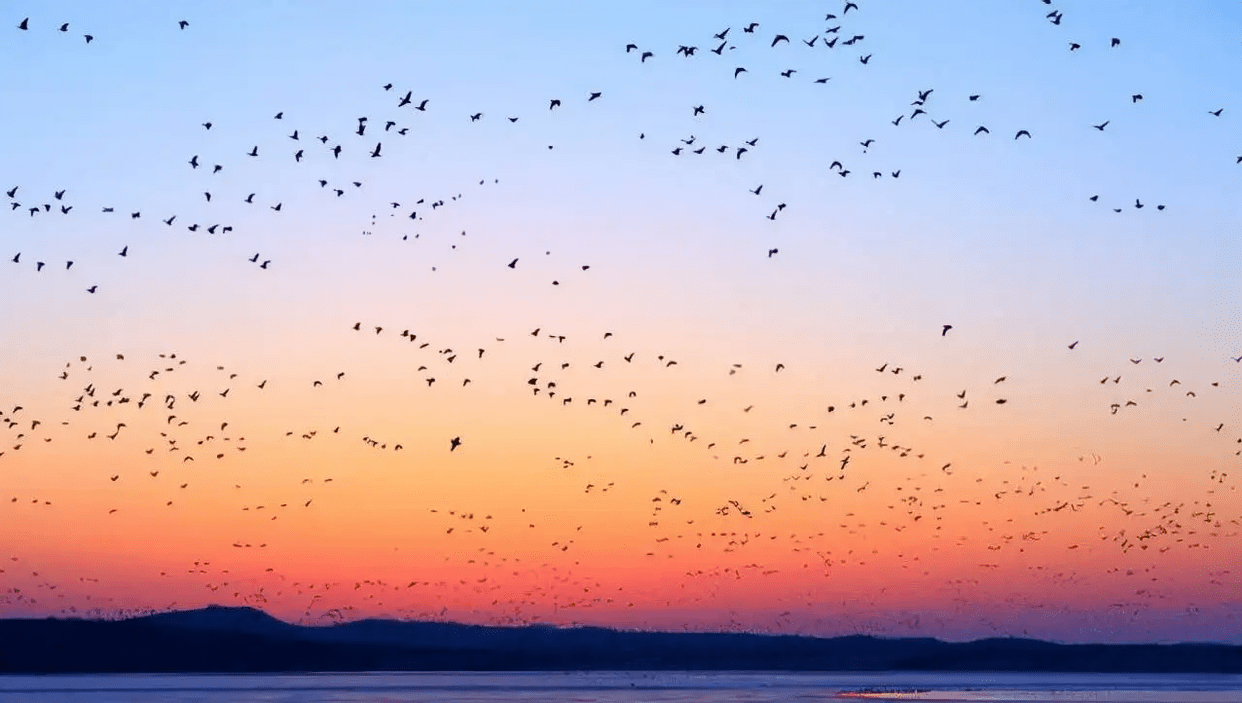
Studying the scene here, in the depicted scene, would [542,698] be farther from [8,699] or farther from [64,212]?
[64,212]

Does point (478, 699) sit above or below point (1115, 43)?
below

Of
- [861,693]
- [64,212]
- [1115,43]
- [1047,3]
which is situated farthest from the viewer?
[861,693]

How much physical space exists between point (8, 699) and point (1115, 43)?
94.2m

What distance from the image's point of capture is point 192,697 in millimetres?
106312

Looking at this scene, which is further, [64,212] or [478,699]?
[478,699]

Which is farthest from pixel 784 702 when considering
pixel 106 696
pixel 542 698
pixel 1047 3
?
pixel 1047 3

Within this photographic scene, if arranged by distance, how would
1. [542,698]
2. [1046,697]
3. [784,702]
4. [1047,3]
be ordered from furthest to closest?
[1046,697]
[542,698]
[784,702]
[1047,3]

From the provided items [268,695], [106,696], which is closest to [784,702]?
[268,695]

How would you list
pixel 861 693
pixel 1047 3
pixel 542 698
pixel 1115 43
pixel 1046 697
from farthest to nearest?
pixel 861 693 < pixel 1046 697 < pixel 542 698 < pixel 1115 43 < pixel 1047 3

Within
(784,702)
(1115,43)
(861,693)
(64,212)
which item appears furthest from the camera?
(861,693)

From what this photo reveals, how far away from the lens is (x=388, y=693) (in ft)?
367

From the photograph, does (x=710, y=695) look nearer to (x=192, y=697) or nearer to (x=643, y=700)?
(x=643, y=700)

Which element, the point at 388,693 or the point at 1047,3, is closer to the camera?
the point at 1047,3

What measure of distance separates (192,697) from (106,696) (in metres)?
5.40
